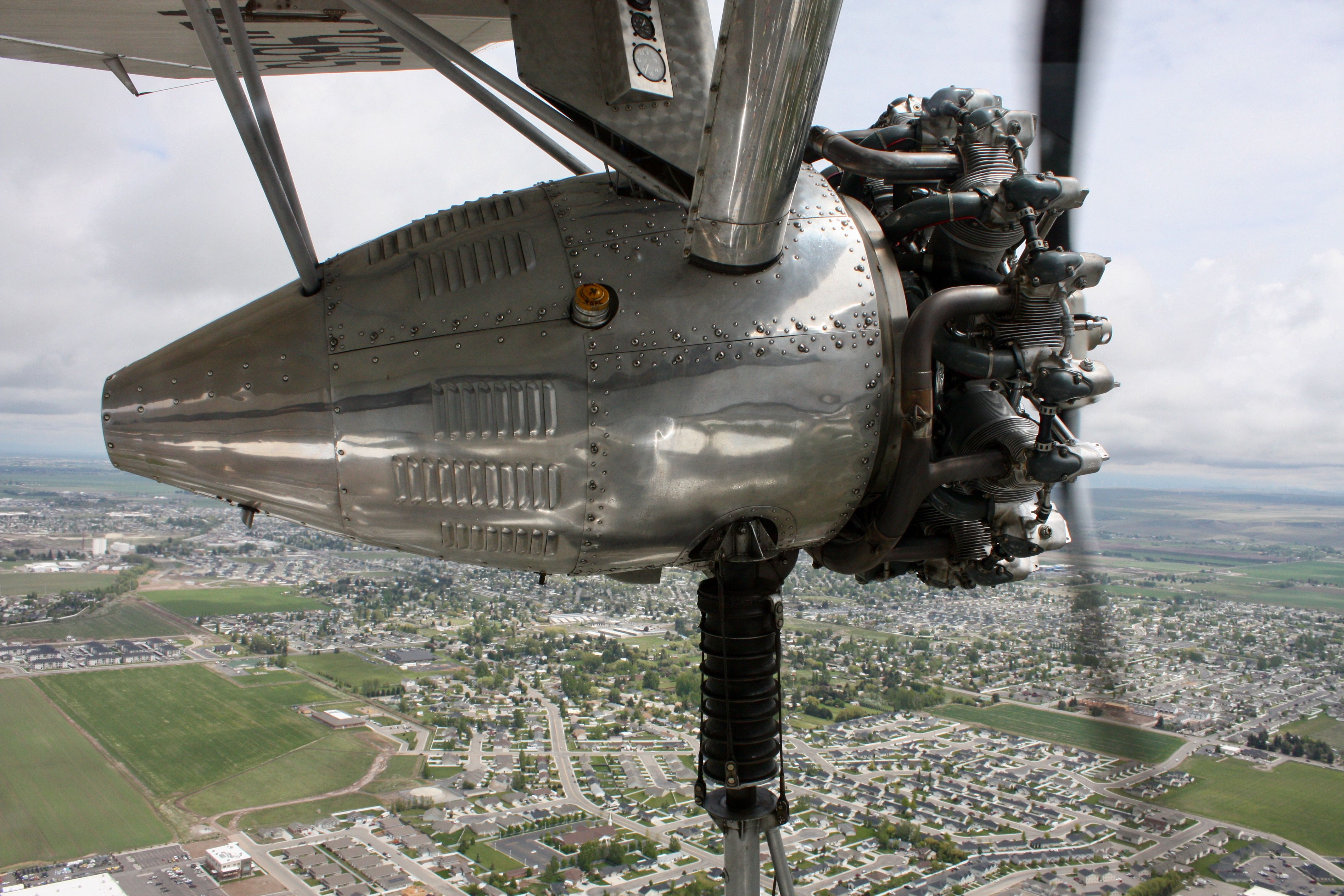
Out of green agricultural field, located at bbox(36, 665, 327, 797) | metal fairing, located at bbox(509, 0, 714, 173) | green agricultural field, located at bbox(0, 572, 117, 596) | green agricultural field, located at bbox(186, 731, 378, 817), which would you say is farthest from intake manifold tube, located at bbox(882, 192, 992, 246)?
green agricultural field, located at bbox(0, 572, 117, 596)

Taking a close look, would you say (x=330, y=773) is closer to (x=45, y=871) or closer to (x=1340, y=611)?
(x=45, y=871)

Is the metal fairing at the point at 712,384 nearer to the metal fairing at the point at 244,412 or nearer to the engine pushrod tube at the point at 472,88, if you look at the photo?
the engine pushrod tube at the point at 472,88

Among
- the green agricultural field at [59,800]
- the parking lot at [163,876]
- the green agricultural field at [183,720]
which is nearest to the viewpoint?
the parking lot at [163,876]

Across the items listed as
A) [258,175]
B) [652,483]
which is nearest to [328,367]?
[258,175]

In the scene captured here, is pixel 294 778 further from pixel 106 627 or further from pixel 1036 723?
pixel 1036 723

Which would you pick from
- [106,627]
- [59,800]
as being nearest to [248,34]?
[59,800]

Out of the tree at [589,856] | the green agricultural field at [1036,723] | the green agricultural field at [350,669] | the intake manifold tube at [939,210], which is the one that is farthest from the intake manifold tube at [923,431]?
the green agricultural field at [350,669]
